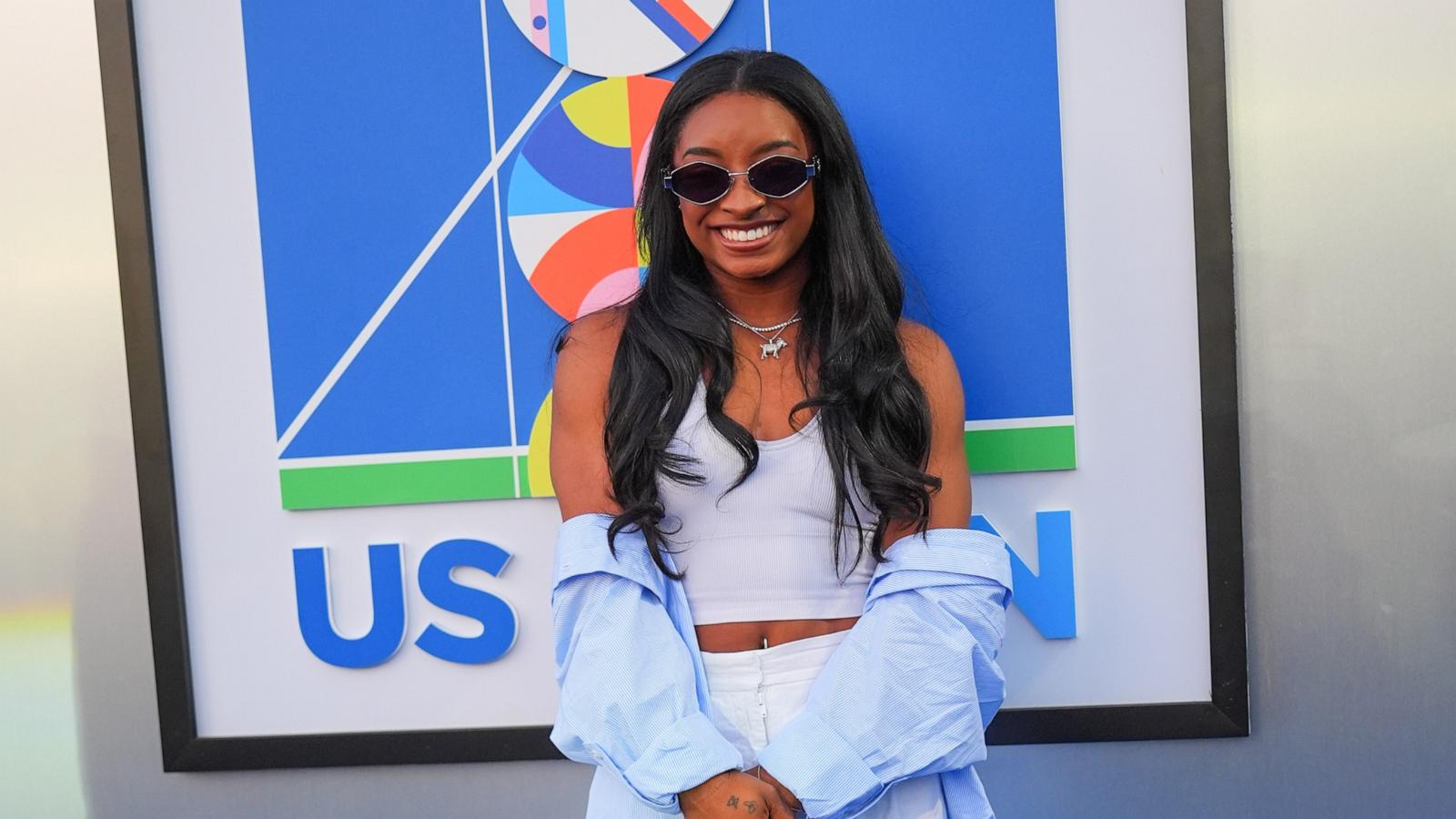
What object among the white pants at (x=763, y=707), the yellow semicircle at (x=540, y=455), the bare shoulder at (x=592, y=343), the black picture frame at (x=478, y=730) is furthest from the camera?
the yellow semicircle at (x=540, y=455)

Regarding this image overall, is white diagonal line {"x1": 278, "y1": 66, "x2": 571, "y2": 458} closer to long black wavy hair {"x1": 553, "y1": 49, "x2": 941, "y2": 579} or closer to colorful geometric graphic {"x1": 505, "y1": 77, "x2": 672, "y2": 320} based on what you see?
colorful geometric graphic {"x1": 505, "y1": 77, "x2": 672, "y2": 320}

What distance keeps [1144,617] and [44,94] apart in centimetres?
248

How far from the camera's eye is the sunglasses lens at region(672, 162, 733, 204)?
1808 mm

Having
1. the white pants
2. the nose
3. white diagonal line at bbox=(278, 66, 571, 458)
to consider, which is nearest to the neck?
the nose

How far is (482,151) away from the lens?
236 centimetres

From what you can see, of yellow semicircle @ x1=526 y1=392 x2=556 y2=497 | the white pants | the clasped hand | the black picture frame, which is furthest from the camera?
yellow semicircle @ x1=526 y1=392 x2=556 y2=497

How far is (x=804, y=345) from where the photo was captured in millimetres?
1887

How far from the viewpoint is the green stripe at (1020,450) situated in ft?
7.63

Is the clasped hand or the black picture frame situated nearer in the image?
the clasped hand

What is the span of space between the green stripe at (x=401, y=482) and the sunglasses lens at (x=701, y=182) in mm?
791

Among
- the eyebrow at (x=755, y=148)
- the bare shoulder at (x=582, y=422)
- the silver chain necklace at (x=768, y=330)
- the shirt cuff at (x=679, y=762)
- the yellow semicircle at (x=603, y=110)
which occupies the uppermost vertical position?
the yellow semicircle at (x=603, y=110)

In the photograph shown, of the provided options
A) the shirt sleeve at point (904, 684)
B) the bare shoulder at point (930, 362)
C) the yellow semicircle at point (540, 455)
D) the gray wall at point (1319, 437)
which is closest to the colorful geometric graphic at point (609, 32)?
the yellow semicircle at point (540, 455)

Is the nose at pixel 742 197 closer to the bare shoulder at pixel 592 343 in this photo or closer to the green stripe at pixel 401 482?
the bare shoulder at pixel 592 343

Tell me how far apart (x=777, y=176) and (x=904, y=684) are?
2.54 feet
